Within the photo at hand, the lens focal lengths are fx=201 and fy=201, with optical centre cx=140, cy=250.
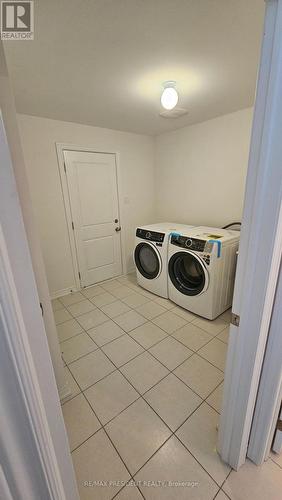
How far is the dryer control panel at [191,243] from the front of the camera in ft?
6.42

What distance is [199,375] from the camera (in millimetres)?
1571

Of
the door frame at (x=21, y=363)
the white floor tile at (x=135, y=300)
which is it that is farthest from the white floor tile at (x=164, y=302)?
the door frame at (x=21, y=363)

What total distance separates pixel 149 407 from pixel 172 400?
168 millimetres

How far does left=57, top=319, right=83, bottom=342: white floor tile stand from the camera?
81.2 inches

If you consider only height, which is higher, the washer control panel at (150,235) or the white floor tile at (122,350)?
the washer control panel at (150,235)

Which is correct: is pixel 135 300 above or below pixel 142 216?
below

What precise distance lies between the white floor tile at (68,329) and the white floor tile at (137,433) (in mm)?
976

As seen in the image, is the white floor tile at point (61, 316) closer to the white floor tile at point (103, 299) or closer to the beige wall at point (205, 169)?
the white floor tile at point (103, 299)

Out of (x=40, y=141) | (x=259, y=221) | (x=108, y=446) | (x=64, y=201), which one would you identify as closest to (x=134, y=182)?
(x=64, y=201)

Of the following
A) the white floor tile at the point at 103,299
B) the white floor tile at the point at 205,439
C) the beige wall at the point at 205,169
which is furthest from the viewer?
the white floor tile at the point at 103,299

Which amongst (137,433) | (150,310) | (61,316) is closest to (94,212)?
(61,316)

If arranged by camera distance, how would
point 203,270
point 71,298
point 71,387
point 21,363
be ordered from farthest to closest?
point 71,298, point 203,270, point 71,387, point 21,363

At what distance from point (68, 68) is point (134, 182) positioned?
6.05ft

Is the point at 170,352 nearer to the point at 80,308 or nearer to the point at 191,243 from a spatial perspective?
the point at 191,243
